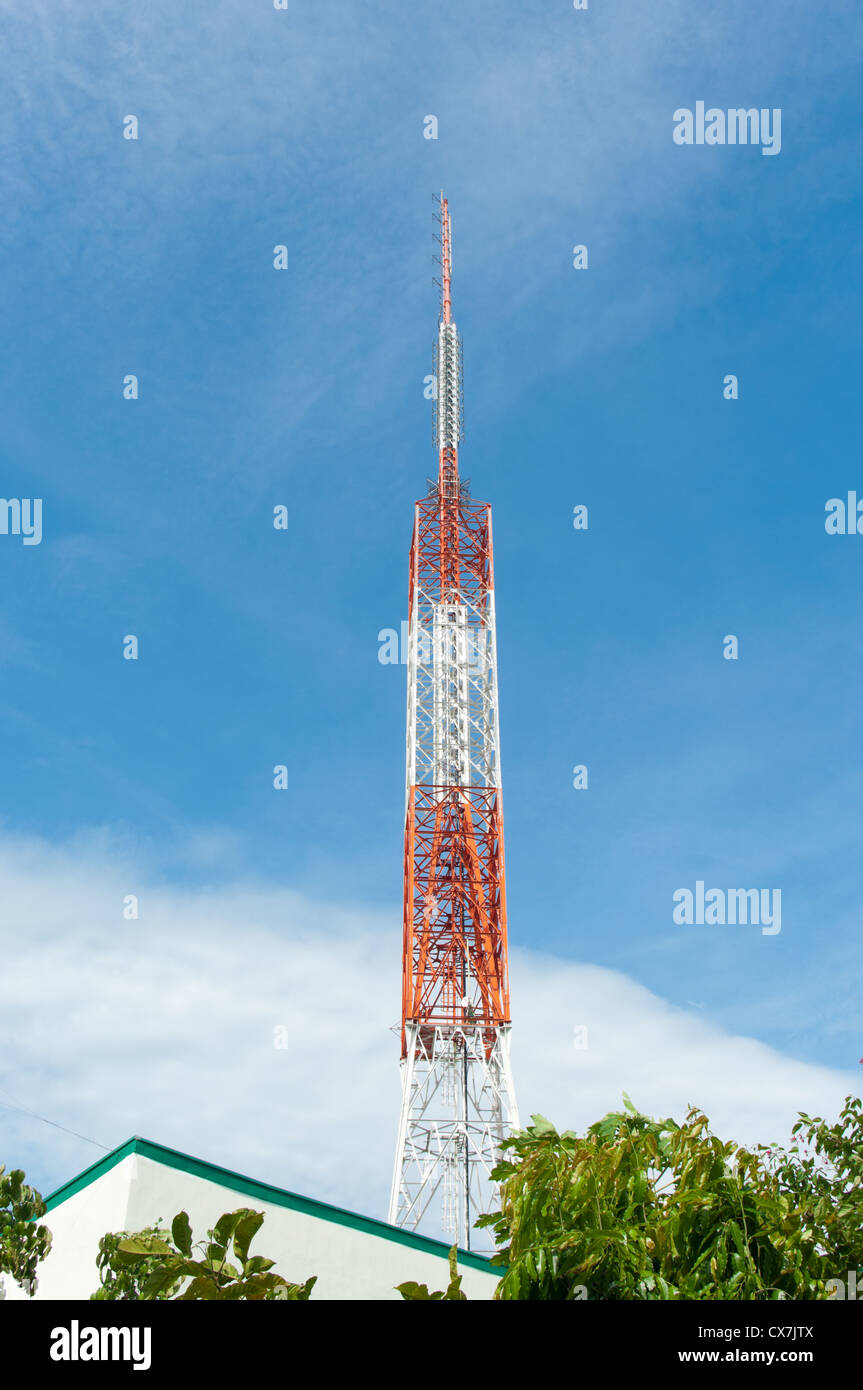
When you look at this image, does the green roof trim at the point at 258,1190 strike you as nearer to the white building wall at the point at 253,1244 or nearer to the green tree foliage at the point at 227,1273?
the white building wall at the point at 253,1244

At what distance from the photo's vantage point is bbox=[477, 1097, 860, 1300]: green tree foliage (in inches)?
510

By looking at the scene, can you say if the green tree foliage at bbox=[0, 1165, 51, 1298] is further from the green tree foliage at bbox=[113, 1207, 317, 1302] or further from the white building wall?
the white building wall

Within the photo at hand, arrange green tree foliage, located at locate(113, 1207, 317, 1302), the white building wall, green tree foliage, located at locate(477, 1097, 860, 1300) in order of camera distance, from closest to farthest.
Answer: green tree foliage, located at locate(113, 1207, 317, 1302)
green tree foliage, located at locate(477, 1097, 860, 1300)
the white building wall

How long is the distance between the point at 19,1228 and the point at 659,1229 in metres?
7.82

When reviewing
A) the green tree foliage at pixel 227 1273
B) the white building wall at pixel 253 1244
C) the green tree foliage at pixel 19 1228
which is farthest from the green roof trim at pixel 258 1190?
the green tree foliage at pixel 227 1273

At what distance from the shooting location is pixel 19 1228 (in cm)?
1451

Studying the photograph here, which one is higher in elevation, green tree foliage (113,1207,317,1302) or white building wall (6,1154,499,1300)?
green tree foliage (113,1207,317,1302)

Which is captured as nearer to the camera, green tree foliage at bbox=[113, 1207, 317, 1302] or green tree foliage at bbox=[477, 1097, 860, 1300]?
green tree foliage at bbox=[113, 1207, 317, 1302]

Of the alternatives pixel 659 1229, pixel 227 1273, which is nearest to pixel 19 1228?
pixel 227 1273

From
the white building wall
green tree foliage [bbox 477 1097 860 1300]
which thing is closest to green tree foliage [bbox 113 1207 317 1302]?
green tree foliage [bbox 477 1097 860 1300]

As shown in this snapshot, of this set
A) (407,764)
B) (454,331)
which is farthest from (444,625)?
(454,331)

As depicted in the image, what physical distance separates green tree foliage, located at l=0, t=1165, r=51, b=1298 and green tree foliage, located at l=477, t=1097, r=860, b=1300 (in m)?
5.85
